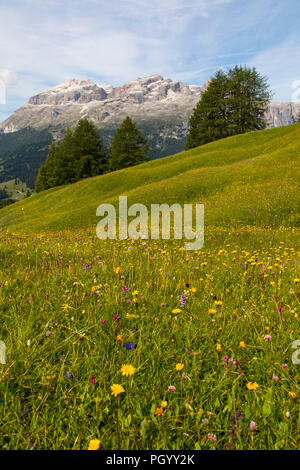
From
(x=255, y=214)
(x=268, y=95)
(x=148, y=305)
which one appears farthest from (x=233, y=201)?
(x=268, y=95)

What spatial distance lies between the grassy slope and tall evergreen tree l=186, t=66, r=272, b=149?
58.1 feet

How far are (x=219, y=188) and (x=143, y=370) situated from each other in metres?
24.5

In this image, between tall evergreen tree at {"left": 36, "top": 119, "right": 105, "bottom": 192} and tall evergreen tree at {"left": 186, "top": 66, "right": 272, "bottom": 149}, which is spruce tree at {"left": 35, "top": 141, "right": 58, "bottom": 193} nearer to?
tall evergreen tree at {"left": 36, "top": 119, "right": 105, "bottom": 192}

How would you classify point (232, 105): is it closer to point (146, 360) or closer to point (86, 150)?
point (86, 150)

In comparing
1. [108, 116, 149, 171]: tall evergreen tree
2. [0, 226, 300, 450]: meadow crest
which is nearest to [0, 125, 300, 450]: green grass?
[0, 226, 300, 450]: meadow crest

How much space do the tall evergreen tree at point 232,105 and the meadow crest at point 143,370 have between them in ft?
200

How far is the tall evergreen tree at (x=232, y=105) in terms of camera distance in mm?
57469

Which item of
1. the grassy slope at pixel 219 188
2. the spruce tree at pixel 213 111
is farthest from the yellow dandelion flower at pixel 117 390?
the spruce tree at pixel 213 111

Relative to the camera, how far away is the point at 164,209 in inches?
888

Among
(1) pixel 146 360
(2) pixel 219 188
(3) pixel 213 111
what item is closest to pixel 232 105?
(3) pixel 213 111

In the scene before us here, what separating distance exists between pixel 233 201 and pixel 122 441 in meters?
19.8

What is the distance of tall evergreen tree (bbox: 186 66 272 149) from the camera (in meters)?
57.5

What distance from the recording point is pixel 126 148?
191 ft
